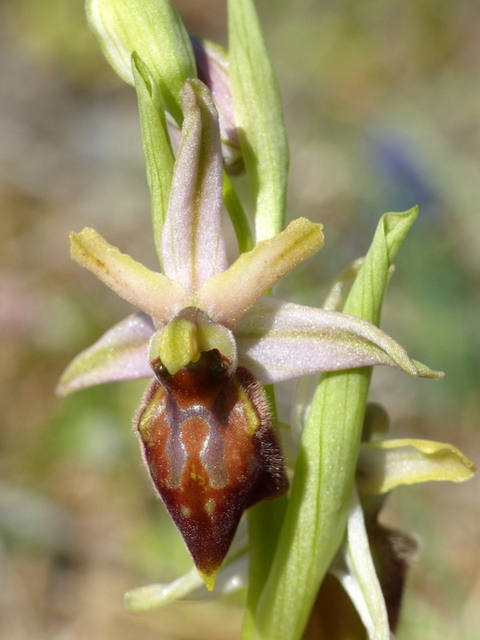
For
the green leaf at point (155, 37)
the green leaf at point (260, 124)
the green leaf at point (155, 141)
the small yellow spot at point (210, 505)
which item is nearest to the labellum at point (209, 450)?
the small yellow spot at point (210, 505)

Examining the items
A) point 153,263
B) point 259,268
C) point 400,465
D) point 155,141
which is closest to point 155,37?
point 155,141

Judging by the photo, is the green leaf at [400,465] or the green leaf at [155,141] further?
the green leaf at [400,465]

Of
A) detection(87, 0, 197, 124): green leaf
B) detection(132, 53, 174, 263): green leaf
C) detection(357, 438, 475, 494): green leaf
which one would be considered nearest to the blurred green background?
detection(357, 438, 475, 494): green leaf

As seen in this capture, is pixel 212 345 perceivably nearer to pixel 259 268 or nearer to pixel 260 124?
pixel 259 268

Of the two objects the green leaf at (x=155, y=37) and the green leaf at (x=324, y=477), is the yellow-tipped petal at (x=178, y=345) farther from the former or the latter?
the green leaf at (x=155, y=37)

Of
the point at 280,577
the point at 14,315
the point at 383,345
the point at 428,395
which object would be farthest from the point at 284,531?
the point at 14,315

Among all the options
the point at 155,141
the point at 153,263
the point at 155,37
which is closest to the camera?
the point at 155,141

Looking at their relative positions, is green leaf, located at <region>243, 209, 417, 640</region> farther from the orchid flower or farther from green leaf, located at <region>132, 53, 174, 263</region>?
green leaf, located at <region>132, 53, 174, 263</region>
